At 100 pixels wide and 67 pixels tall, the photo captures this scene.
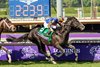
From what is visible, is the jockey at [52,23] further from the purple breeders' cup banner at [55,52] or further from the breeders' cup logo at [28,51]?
the breeders' cup logo at [28,51]

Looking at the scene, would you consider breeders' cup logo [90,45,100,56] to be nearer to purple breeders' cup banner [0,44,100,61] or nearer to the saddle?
purple breeders' cup banner [0,44,100,61]

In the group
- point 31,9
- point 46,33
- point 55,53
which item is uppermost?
point 31,9

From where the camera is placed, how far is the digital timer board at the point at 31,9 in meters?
17.1

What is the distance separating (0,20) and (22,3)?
23.3 ft

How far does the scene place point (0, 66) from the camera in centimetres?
956

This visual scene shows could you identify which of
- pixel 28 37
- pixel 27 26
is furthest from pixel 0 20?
pixel 27 26

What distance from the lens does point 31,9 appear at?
17.2 metres

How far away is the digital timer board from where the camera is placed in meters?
17.1

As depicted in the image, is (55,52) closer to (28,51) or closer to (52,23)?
(28,51)

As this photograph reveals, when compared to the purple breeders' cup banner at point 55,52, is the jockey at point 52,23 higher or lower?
higher

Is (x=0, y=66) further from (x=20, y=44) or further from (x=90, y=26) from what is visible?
(x=90, y=26)

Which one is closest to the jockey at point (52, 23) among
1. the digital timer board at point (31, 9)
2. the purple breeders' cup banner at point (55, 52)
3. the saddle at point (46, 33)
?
the saddle at point (46, 33)

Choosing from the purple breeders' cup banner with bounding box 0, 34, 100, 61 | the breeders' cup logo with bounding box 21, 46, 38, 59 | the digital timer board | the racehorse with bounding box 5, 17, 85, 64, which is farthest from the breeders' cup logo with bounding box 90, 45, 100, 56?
the digital timer board

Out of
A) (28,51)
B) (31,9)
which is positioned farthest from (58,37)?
(31,9)
